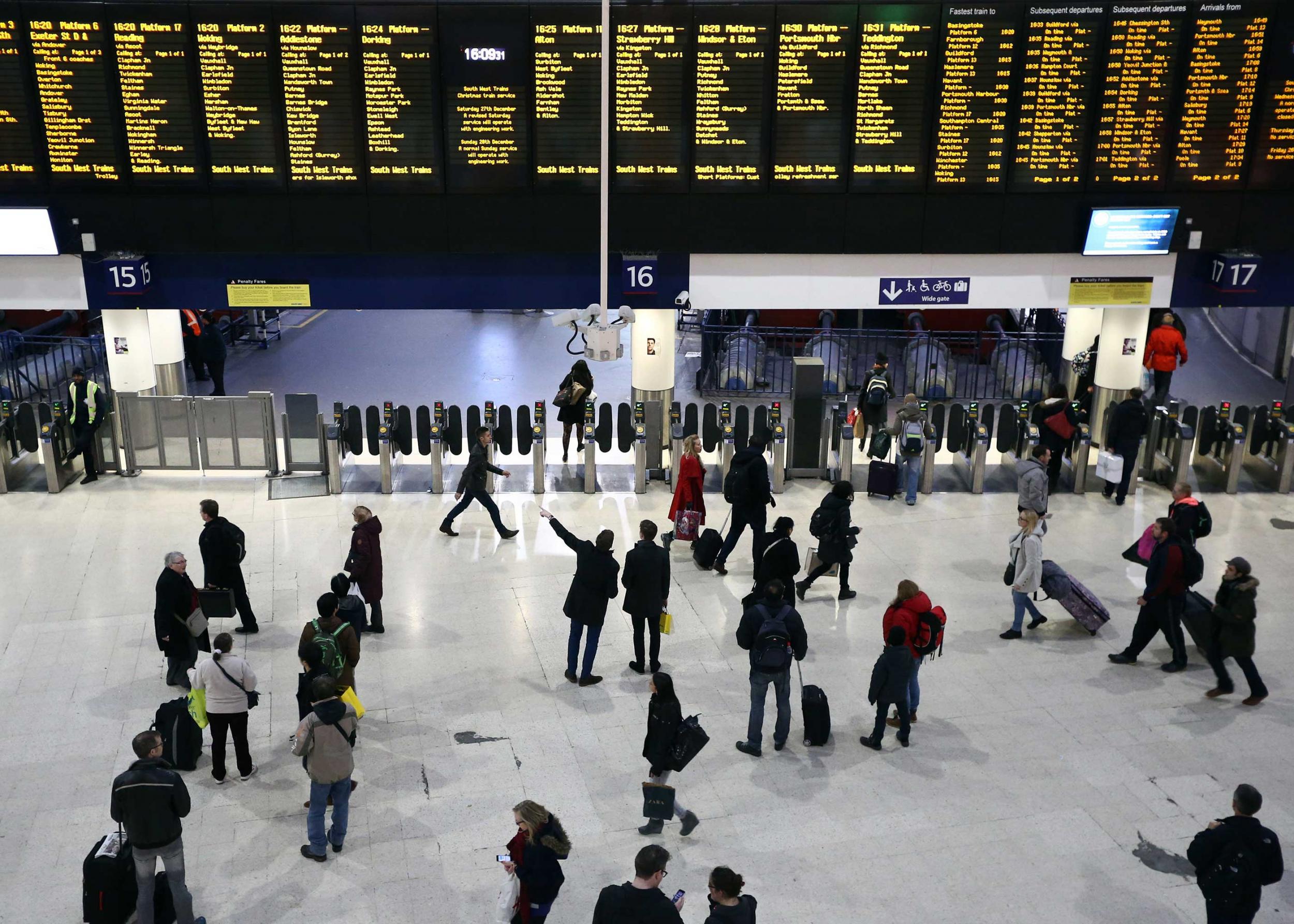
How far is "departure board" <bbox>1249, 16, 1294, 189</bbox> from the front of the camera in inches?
502

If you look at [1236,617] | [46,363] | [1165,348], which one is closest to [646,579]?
[1236,617]

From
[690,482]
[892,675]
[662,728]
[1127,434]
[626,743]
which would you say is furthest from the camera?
[1127,434]

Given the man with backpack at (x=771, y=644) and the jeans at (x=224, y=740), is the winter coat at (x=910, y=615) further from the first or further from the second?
the jeans at (x=224, y=740)

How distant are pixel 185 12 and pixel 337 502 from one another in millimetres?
5094

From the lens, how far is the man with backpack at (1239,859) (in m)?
6.46

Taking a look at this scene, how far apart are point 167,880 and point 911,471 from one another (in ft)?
29.2

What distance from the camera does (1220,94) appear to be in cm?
1295

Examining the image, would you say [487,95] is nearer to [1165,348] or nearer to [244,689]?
[244,689]

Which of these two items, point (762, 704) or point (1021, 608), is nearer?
point (762, 704)

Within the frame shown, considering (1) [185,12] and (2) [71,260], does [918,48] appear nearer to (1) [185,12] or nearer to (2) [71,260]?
(1) [185,12]

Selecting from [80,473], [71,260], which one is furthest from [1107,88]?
[80,473]

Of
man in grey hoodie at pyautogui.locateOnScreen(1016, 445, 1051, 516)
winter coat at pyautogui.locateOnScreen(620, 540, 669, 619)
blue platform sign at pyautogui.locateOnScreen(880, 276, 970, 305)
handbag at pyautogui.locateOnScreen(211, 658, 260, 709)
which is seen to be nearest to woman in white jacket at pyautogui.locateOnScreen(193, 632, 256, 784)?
handbag at pyautogui.locateOnScreen(211, 658, 260, 709)

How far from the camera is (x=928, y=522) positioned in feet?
43.1

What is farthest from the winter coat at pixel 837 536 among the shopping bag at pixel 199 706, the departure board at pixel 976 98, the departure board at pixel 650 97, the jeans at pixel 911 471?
the shopping bag at pixel 199 706
